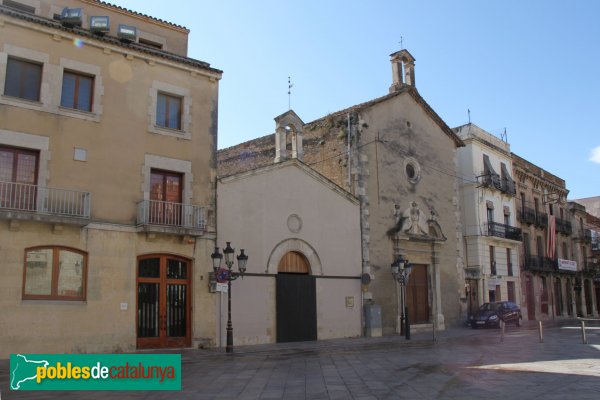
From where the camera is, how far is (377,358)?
53.0ft

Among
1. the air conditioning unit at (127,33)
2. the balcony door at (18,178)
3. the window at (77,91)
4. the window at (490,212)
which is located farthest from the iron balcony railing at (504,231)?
the balcony door at (18,178)

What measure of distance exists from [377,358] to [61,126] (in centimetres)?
1134

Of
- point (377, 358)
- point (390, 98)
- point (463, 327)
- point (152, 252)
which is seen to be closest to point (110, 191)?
point (152, 252)

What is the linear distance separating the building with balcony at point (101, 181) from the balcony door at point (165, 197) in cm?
4

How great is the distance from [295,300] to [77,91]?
1051 cm

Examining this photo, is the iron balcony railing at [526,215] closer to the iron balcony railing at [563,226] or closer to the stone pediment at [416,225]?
the iron balcony railing at [563,226]

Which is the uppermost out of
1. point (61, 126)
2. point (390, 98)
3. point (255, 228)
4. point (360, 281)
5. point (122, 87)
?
point (390, 98)

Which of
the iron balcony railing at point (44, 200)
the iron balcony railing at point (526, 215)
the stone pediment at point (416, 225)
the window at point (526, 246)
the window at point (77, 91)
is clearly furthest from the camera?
the window at point (526, 246)

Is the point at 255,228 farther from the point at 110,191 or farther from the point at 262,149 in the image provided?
the point at 262,149

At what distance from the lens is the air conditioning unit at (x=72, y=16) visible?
56.3 feet

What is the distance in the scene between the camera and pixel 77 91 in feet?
56.7

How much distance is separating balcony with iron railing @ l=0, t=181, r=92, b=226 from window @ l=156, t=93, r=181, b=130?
3887mm

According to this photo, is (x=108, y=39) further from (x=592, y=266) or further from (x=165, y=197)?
(x=592, y=266)

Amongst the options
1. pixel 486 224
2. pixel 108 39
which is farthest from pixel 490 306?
pixel 108 39
